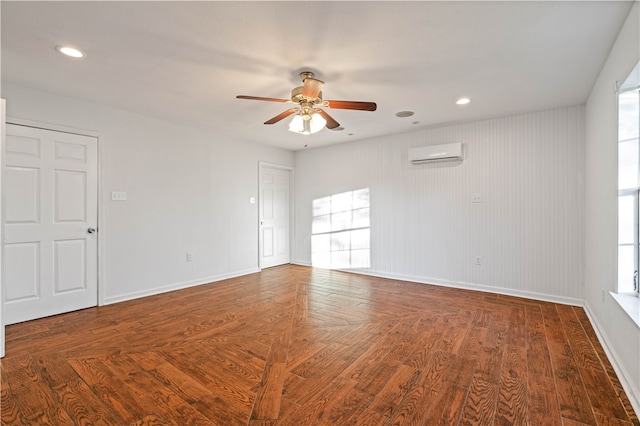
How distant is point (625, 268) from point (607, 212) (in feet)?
1.70

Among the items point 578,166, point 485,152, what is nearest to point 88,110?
point 485,152

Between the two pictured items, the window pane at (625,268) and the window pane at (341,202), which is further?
the window pane at (341,202)

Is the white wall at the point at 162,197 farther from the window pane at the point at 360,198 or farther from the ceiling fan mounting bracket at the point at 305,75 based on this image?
the ceiling fan mounting bracket at the point at 305,75

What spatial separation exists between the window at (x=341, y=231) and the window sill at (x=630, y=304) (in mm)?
3528

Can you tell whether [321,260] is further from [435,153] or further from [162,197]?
[162,197]

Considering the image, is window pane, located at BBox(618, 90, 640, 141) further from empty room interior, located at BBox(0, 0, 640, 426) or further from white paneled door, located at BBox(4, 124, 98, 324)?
white paneled door, located at BBox(4, 124, 98, 324)

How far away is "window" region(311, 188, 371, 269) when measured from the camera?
18.3 ft

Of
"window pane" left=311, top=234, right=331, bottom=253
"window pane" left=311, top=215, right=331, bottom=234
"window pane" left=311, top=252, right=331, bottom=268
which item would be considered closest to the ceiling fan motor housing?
"window pane" left=311, top=215, right=331, bottom=234

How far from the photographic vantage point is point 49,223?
3.38 m

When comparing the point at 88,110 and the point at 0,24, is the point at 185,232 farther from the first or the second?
the point at 0,24

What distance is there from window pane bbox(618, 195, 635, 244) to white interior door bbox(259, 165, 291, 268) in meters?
4.95

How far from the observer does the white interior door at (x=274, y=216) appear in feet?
19.7

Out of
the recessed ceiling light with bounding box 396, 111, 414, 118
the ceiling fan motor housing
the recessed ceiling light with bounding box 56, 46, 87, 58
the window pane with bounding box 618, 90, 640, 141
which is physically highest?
the recessed ceiling light with bounding box 396, 111, 414, 118

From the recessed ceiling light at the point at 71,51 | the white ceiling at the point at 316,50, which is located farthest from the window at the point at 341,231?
the recessed ceiling light at the point at 71,51
